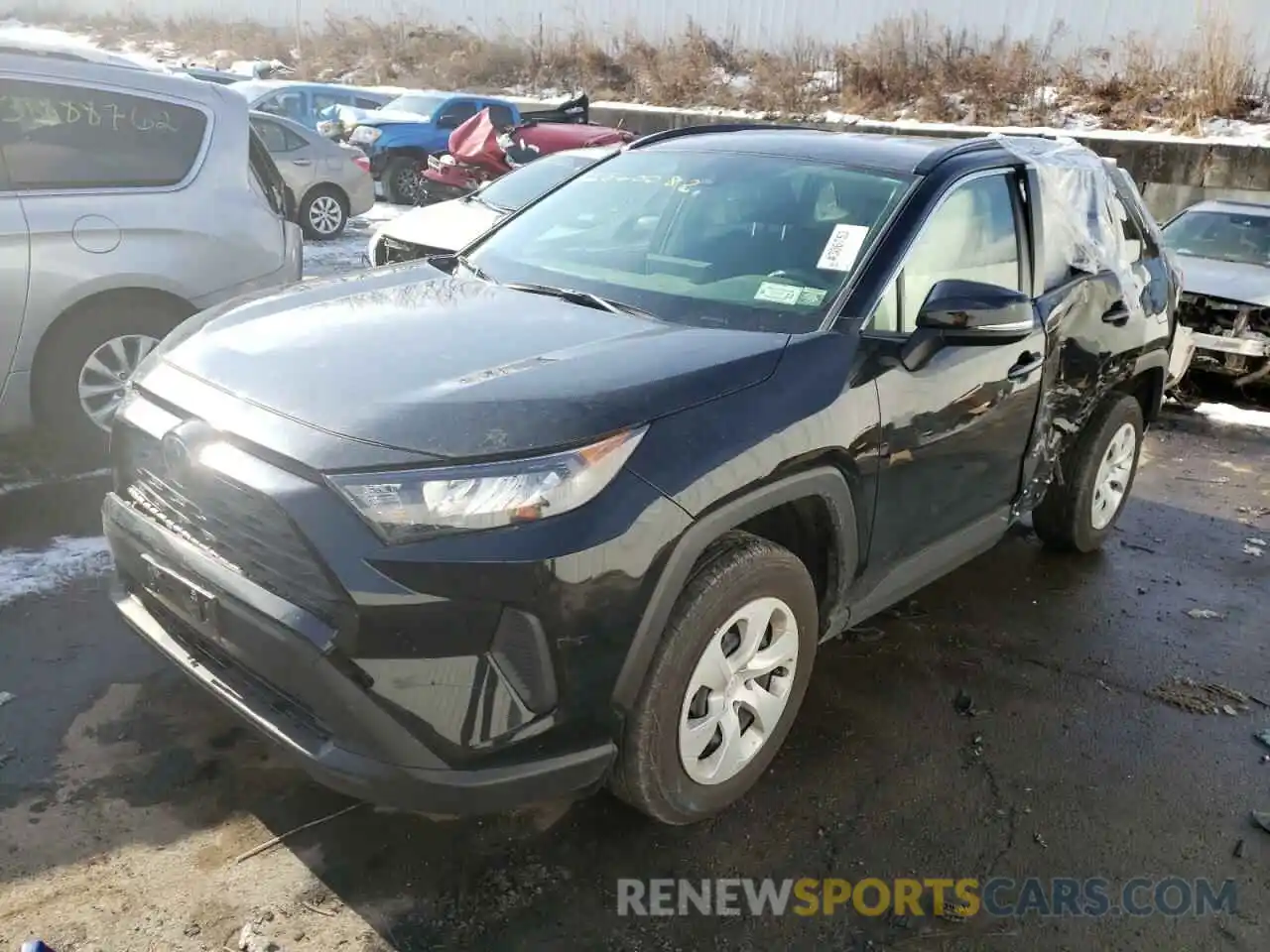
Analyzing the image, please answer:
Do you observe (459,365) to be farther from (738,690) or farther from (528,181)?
(528,181)

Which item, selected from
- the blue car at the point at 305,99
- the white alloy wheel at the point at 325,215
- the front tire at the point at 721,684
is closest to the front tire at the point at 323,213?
the white alloy wheel at the point at 325,215

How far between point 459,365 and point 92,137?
Answer: 127 inches

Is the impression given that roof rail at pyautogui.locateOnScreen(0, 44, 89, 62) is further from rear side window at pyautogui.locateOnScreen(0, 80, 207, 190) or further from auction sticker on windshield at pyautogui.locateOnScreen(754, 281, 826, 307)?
auction sticker on windshield at pyautogui.locateOnScreen(754, 281, 826, 307)

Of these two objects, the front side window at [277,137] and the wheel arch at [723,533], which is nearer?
the wheel arch at [723,533]

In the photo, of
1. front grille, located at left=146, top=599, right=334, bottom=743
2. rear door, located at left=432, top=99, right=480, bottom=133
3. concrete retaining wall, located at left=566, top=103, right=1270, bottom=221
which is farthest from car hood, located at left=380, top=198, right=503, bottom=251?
rear door, located at left=432, top=99, right=480, bottom=133

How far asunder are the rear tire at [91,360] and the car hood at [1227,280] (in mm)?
7292

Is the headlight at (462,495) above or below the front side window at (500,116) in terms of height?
below

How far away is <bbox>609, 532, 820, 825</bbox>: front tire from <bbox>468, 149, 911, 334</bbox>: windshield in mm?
744

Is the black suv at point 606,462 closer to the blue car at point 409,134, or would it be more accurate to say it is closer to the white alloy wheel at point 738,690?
the white alloy wheel at point 738,690

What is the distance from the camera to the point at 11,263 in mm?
4441

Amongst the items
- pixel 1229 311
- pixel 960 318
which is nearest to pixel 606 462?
pixel 960 318

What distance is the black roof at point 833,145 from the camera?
11.4 feet

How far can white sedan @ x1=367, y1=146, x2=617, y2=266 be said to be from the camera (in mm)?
7516

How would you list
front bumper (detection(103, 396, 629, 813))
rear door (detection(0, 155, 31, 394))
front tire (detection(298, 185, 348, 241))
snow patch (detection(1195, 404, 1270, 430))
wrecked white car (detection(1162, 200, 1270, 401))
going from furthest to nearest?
front tire (detection(298, 185, 348, 241)), wrecked white car (detection(1162, 200, 1270, 401)), snow patch (detection(1195, 404, 1270, 430)), rear door (detection(0, 155, 31, 394)), front bumper (detection(103, 396, 629, 813))
